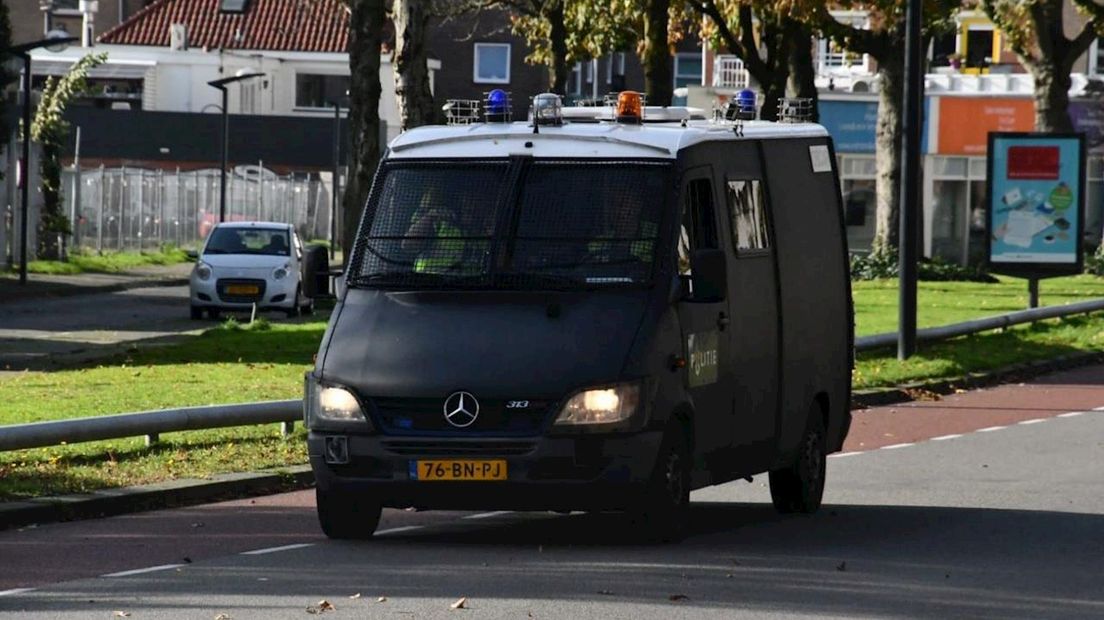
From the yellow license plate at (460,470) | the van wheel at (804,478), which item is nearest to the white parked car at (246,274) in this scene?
the van wheel at (804,478)

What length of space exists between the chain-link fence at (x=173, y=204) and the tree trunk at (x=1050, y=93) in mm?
24232

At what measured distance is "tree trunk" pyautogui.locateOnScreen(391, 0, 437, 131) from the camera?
2314cm

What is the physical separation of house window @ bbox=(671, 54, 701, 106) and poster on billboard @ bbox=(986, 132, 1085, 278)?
184 feet

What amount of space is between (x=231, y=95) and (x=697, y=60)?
18115mm

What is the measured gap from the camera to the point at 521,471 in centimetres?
1149

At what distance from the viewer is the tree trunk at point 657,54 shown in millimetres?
35844

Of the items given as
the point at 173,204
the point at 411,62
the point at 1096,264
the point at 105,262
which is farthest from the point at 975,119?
the point at 411,62

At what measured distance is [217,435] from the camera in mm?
16953

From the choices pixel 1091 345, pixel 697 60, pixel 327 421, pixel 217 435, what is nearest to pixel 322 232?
pixel 697 60

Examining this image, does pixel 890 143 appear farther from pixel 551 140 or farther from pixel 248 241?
pixel 551 140

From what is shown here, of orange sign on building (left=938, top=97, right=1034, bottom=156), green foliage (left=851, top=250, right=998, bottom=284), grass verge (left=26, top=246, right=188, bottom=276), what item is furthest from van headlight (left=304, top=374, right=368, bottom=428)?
orange sign on building (left=938, top=97, right=1034, bottom=156)

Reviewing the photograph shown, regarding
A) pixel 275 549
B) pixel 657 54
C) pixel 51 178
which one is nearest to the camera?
pixel 275 549

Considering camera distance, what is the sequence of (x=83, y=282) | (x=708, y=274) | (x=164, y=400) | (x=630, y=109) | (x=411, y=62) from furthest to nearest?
(x=83, y=282) < (x=411, y=62) < (x=164, y=400) < (x=630, y=109) < (x=708, y=274)

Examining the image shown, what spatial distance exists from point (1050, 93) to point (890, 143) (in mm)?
4086
